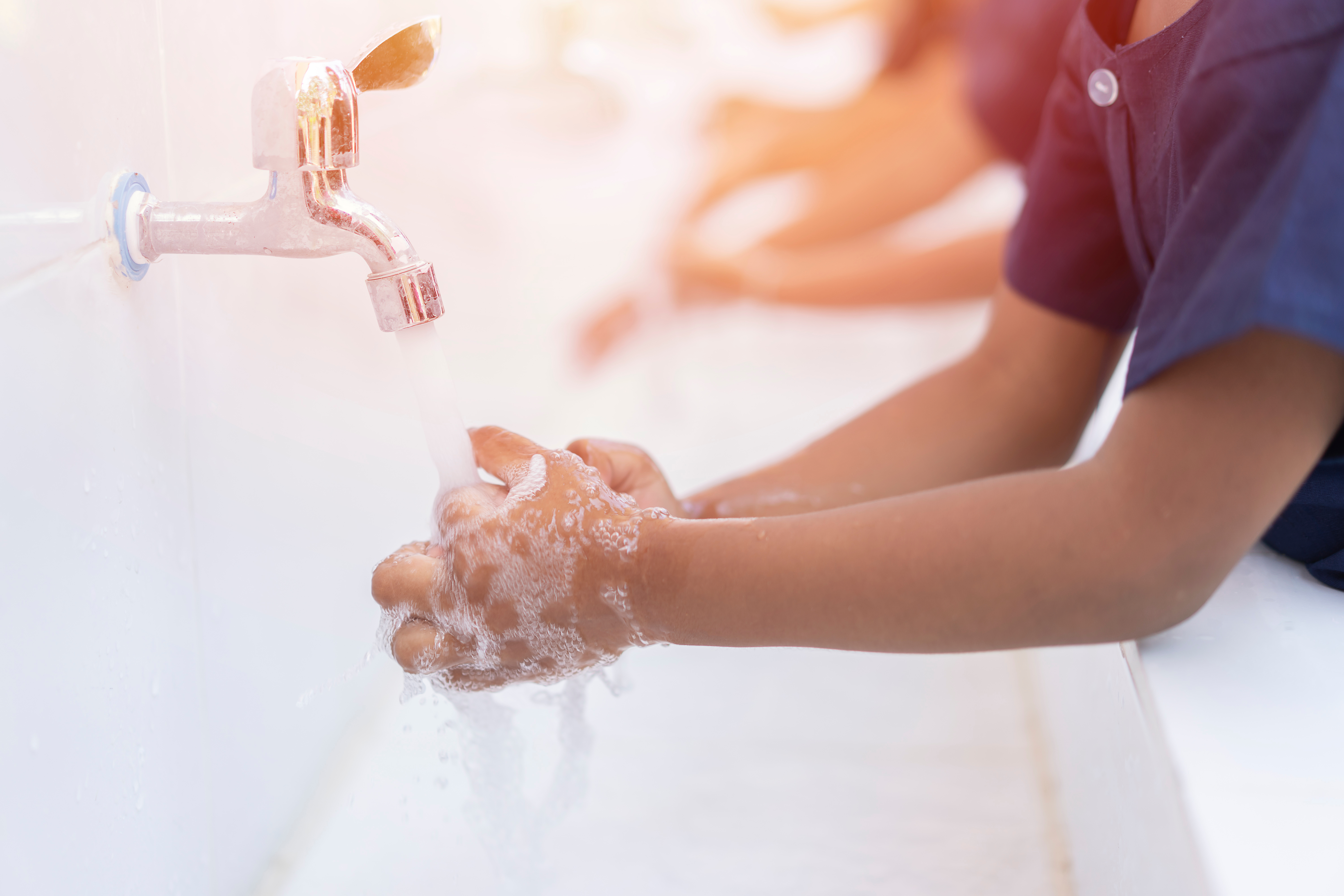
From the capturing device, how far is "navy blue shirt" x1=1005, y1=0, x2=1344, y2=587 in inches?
14.6

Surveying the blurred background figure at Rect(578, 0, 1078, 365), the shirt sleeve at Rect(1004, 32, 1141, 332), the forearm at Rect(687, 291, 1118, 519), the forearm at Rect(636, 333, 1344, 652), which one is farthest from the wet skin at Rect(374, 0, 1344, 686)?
the blurred background figure at Rect(578, 0, 1078, 365)

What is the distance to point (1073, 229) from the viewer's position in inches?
29.2

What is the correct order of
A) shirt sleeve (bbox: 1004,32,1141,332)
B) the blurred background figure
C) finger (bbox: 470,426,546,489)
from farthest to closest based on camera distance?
1. the blurred background figure
2. shirt sleeve (bbox: 1004,32,1141,332)
3. finger (bbox: 470,426,546,489)

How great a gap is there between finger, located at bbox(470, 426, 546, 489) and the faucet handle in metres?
0.20

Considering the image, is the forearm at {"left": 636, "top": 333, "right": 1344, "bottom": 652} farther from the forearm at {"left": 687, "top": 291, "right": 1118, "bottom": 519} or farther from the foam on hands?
the forearm at {"left": 687, "top": 291, "right": 1118, "bottom": 519}

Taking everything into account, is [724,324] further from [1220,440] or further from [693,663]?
[1220,440]

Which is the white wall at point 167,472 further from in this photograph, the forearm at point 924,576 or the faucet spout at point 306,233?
the forearm at point 924,576

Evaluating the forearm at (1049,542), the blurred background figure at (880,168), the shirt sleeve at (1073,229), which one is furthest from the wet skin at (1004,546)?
the blurred background figure at (880,168)

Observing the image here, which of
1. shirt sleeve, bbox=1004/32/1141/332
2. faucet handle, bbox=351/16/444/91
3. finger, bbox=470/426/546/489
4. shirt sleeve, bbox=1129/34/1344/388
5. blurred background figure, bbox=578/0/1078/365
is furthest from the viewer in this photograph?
blurred background figure, bbox=578/0/1078/365

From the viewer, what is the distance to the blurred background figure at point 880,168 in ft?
5.20

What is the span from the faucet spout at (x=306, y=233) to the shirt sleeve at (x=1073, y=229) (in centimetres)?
45

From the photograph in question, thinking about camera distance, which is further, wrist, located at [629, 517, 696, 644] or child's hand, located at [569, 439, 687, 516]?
child's hand, located at [569, 439, 687, 516]

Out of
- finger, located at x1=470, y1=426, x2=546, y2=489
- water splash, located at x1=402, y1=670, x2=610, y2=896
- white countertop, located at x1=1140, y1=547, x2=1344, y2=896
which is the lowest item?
water splash, located at x1=402, y1=670, x2=610, y2=896

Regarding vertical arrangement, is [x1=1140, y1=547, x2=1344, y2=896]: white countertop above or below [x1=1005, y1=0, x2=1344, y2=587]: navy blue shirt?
below
